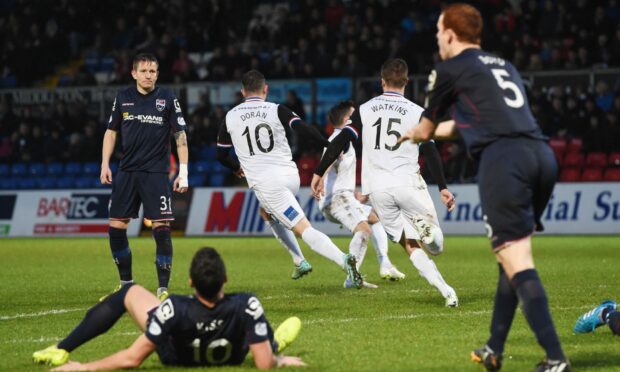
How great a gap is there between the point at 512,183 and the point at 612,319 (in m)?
2.42

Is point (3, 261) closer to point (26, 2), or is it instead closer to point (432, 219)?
point (432, 219)

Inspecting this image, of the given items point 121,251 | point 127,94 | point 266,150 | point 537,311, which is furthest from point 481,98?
point 121,251

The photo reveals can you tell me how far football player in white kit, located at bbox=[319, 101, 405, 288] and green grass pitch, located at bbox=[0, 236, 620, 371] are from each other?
1.20ft

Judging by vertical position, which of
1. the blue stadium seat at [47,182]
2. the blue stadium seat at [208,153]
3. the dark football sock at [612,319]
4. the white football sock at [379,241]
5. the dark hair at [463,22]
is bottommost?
the blue stadium seat at [47,182]

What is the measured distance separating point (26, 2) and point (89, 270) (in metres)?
21.4

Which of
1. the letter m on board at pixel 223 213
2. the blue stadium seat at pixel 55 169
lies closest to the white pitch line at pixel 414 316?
the letter m on board at pixel 223 213

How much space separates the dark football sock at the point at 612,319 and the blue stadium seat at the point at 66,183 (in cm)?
2136

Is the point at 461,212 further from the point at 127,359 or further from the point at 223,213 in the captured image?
the point at 127,359

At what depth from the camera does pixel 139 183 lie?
11508 millimetres

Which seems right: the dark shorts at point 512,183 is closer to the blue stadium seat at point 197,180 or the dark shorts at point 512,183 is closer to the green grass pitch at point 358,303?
the green grass pitch at point 358,303

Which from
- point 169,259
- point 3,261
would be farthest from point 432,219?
point 3,261

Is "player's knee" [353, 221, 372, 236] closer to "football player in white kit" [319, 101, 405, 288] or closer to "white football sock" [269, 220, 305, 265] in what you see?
"football player in white kit" [319, 101, 405, 288]

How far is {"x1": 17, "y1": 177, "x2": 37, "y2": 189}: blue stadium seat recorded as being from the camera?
92.8ft

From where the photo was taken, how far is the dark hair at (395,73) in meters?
10.8
